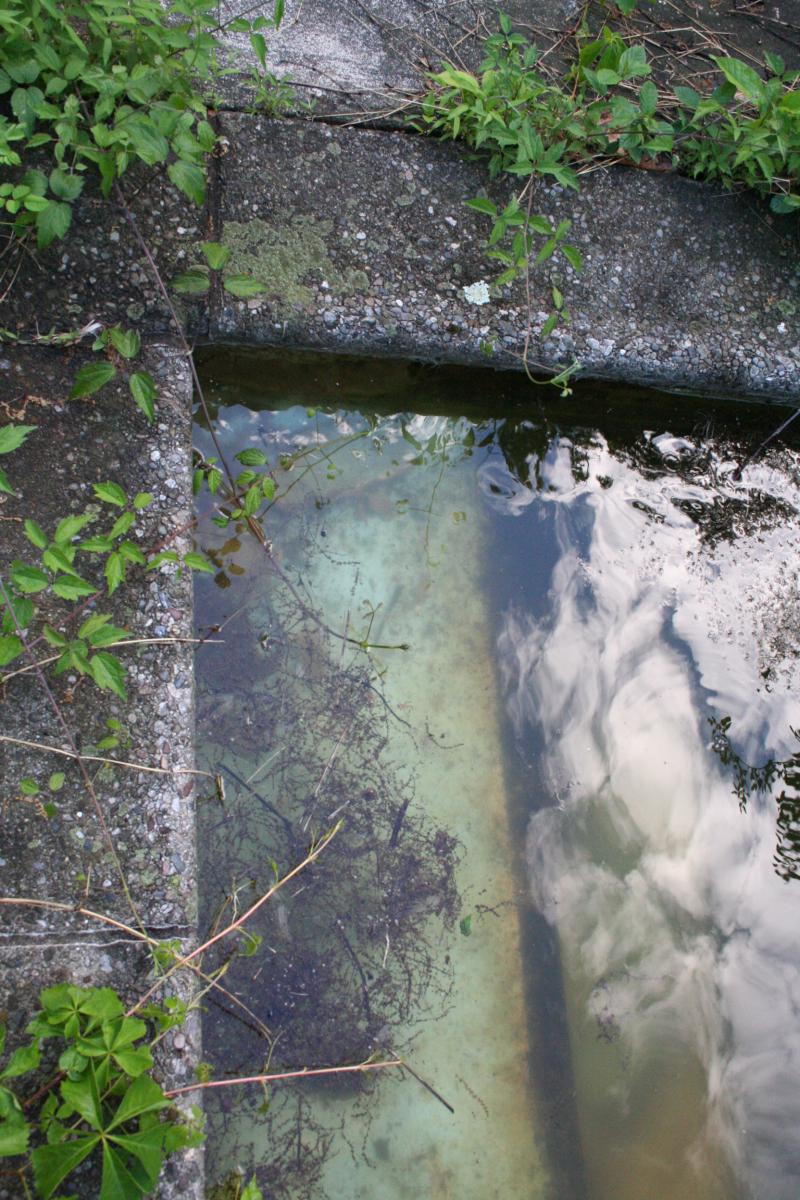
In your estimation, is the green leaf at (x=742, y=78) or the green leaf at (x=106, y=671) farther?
the green leaf at (x=742, y=78)

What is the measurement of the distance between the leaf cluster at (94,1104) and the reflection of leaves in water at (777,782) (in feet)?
5.19

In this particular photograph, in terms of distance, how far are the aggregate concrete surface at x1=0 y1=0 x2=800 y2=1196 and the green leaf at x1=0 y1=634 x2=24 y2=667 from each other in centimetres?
15

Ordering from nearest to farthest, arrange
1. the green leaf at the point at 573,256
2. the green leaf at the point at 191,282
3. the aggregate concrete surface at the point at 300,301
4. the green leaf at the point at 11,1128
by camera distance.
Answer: the green leaf at the point at 11,1128
the aggregate concrete surface at the point at 300,301
the green leaf at the point at 191,282
the green leaf at the point at 573,256

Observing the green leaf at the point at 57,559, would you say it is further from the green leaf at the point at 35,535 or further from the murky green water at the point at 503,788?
the murky green water at the point at 503,788

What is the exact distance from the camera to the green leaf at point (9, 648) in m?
1.56

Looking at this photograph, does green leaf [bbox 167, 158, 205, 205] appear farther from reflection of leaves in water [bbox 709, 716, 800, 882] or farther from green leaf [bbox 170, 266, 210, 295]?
reflection of leaves in water [bbox 709, 716, 800, 882]

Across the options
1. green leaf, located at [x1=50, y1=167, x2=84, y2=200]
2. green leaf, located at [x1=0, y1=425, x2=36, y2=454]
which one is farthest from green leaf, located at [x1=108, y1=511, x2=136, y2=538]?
green leaf, located at [x1=50, y1=167, x2=84, y2=200]

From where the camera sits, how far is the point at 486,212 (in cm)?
220

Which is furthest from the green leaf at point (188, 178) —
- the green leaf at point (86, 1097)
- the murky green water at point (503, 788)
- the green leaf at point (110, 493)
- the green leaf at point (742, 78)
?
A: the green leaf at point (86, 1097)

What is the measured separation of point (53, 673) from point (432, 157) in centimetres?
166

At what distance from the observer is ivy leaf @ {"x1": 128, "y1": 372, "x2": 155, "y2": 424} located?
5.99 ft

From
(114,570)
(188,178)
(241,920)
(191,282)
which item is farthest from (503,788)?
(188,178)

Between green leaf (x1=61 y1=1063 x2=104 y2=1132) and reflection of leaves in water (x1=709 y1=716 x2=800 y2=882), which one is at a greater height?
green leaf (x1=61 y1=1063 x2=104 y2=1132)

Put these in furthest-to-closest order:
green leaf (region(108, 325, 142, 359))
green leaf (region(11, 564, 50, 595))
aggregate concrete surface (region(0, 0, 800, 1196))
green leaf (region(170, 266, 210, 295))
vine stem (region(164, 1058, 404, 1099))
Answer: green leaf (region(170, 266, 210, 295)), green leaf (region(108, 325, 142, 359)), vine stem (region(164, 1058, 404, 1099)), aggregate concrete surface (region(0, 0, 800, 1196)), green leaf (region(11, 564, 50, 595))
